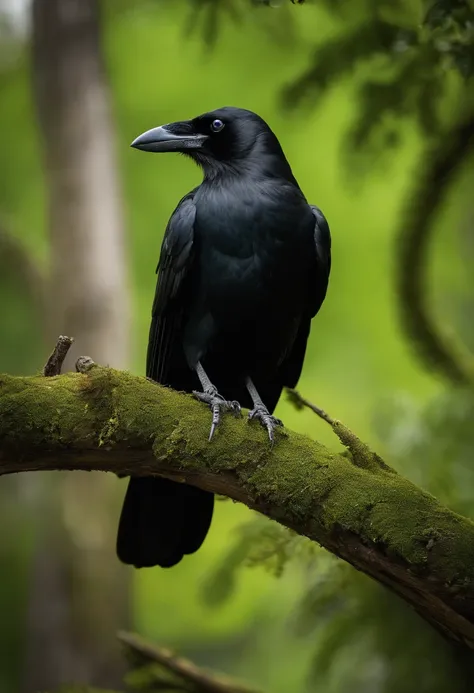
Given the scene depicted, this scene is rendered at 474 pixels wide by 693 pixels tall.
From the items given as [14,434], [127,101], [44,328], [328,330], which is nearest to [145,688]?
[14,434]

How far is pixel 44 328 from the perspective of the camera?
20.8 ft

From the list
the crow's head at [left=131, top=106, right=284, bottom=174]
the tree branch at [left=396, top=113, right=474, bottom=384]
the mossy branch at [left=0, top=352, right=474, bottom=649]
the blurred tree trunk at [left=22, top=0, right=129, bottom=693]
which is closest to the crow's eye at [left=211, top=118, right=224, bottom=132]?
the crow's head at [left=131, top=106, right=284, bottom=174]

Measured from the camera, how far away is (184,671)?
340 cm

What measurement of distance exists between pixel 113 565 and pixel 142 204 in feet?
13.3

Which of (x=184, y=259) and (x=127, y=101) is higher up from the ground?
(x=127, y=101)

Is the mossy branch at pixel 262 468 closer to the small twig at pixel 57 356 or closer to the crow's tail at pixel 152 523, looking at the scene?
the small twig at pixel 57 356

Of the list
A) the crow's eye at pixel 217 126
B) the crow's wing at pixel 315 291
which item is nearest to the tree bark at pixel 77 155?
the crow's wing at pixel 315 291

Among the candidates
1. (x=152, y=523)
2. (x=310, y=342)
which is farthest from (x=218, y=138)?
(x=310, y=342)

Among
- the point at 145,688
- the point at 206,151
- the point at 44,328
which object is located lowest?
the point at 145,688

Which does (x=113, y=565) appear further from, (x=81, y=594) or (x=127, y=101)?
(x=127, y=101)

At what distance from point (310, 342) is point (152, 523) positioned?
525 centimetres

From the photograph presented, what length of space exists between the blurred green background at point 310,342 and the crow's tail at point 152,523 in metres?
0.32

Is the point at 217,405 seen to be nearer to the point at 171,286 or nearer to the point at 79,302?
the point at 171,286

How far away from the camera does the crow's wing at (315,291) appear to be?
362 centimetres
